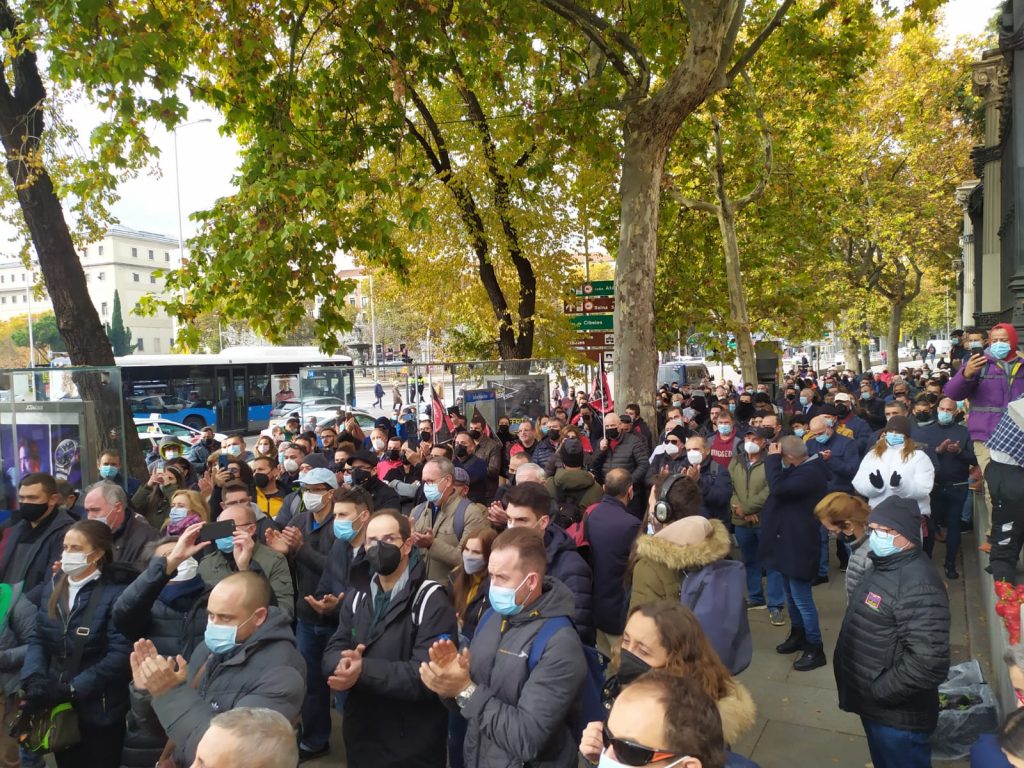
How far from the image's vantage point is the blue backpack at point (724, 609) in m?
3.80

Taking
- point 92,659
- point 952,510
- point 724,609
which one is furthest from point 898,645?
point 952,510

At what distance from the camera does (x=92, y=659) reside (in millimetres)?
4016

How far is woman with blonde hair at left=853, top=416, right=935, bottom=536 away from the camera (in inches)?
268

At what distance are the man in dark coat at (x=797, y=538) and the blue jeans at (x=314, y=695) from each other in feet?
11.9

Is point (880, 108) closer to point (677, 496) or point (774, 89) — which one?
point (774, 89)

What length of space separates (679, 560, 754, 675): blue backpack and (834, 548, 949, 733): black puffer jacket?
55cm

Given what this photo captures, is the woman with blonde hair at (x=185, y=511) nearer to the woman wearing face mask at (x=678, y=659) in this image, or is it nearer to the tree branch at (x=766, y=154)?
the woman wearing face mask at (x=678, y=659)

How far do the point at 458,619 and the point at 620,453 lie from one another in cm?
547

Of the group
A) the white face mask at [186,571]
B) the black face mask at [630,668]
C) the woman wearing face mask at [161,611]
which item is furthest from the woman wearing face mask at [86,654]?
the black face mask at [630,668]

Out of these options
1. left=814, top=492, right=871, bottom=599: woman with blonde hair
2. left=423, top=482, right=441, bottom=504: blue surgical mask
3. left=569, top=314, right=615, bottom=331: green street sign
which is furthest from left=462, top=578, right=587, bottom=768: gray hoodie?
left=569, top=314, right=615, bottom=331: green street sign

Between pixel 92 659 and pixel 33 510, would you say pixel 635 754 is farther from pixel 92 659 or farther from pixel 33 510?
pixel 33 510

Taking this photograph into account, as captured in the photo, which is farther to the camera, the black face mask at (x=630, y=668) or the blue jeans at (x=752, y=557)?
the blue jeans at (x=752, y=557)

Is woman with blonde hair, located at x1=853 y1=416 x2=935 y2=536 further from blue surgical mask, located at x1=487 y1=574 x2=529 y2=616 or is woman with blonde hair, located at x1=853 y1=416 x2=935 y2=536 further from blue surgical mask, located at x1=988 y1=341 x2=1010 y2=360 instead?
blue surgical mask, located at x1=487 y1=574 x2=529 y2=616

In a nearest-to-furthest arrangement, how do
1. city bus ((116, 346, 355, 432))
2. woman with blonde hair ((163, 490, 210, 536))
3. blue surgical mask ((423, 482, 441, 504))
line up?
1. woman with blonde hair ((163, 490, 210, 536))
2. blue surgical mask ((423, 482, 441, 504))
3. city bus ((116, 346, 355, 432))
